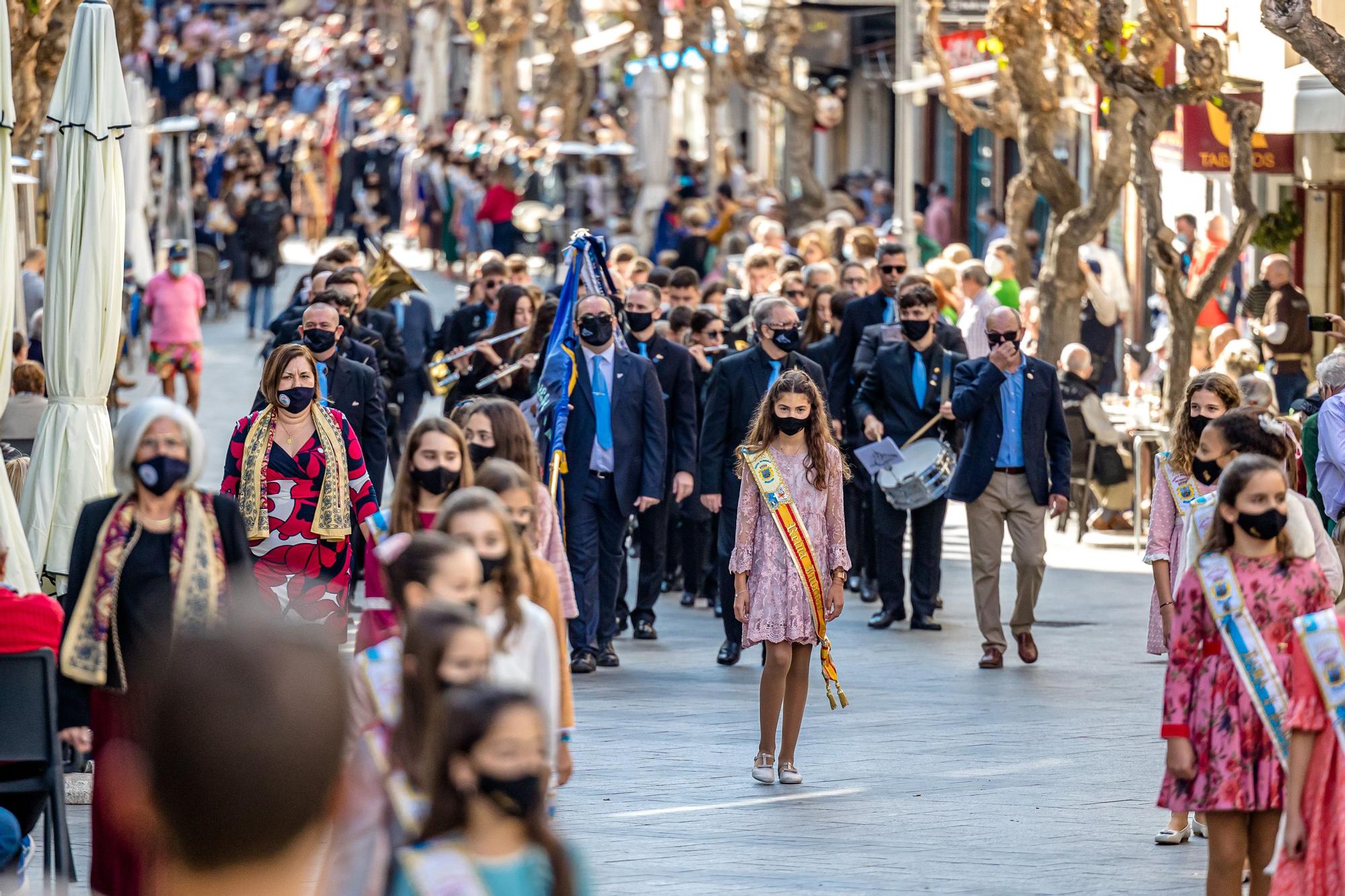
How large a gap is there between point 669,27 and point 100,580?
47363 mm

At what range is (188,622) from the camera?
6324 mm

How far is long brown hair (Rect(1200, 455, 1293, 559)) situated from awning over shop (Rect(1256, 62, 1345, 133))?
382 inches

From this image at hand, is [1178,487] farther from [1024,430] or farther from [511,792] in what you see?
[511,792]

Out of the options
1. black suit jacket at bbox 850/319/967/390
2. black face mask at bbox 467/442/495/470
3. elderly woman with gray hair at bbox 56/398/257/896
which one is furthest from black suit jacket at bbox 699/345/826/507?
elderly woman with gray hair at bbox 56/398/257/896

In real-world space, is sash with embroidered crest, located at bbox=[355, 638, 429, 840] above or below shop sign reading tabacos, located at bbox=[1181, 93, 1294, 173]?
below

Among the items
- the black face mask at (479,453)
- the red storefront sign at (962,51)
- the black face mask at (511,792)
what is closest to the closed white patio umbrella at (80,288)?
the black face mask at (479,453)

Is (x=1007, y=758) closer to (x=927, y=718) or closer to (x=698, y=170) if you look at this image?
(x=927, y=718)

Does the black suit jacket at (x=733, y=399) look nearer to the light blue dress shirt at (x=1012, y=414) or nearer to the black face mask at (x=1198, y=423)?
the light blue dress shirt at (x=1012, y=414)

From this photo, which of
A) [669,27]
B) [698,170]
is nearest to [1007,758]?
[698,170]

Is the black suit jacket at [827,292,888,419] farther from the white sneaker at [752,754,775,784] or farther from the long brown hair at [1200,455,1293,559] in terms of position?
the long brown hair at [1200,455,1293,559]

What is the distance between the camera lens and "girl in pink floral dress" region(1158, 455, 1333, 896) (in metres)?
6.34

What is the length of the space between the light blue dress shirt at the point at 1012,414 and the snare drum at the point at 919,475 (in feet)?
2.30

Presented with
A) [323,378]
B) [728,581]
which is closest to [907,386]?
[728,581]

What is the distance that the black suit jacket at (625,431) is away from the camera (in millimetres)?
11750
